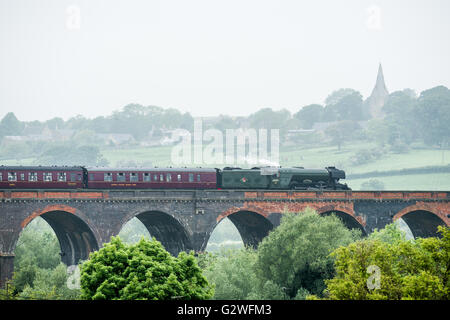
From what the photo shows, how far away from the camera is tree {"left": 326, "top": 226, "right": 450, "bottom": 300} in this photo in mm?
45531

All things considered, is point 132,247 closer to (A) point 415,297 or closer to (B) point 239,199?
(A) point 415,297

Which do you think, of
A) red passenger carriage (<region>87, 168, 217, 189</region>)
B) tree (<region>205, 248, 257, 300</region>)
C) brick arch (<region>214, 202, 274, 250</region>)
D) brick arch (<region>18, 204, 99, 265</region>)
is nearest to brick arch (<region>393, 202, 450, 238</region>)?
brick arch (<region>214, 202, 274, 250</region>)

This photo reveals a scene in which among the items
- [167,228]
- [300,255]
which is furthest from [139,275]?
[167,228]

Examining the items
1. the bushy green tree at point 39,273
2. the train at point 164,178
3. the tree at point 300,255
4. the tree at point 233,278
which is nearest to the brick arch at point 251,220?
the train at point 164,178

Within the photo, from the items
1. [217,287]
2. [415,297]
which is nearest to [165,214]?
[217,287]

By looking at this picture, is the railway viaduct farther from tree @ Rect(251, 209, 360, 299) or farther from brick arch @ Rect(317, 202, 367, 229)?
tree @ Rect(251, 209, 360, 299)

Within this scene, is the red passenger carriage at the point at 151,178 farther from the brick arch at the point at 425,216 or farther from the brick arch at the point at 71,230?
the brick arch at the point at 425,216

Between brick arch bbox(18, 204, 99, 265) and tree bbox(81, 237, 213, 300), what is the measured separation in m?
18.9

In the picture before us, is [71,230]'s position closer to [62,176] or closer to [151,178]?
[62,176]

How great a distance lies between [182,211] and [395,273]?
29317 mm

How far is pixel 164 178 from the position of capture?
78250 millimetres

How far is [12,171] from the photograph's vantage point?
71375 millimetres
